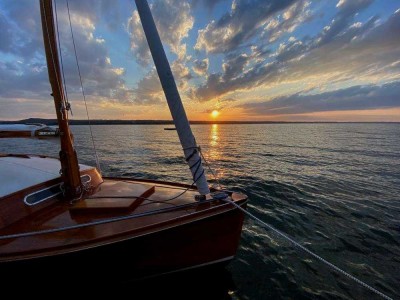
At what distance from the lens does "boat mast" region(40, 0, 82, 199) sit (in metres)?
5.80

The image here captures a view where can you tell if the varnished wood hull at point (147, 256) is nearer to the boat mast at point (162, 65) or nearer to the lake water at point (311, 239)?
the lake water at point (311, 239)

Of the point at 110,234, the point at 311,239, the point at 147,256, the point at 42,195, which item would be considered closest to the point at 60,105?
the point at 42,195

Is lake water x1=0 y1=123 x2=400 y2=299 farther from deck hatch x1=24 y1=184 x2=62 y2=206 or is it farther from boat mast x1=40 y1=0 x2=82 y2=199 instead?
deck hatch x1=24 y1=184 x2=62 y2=206

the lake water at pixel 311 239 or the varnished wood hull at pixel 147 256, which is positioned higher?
the varnished wood hull at pixel 147 256

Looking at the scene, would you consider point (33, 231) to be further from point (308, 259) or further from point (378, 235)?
point (378, 235)

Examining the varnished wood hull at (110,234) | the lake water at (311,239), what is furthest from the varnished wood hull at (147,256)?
the lake water at (311,239)

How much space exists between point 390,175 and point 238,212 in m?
18.4

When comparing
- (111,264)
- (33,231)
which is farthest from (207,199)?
(33,231)

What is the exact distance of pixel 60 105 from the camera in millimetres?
6086

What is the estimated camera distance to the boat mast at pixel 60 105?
580 centimetres

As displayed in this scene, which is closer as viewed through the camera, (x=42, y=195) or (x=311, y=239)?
(x=42, y=195)

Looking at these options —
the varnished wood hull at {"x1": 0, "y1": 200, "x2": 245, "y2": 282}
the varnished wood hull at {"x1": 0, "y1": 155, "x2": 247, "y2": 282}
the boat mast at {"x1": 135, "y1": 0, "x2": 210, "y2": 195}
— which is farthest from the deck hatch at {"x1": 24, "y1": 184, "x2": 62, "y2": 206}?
the boat mast at {"x1": 135, "y1": 0, "x2": 210, "y2": 195}

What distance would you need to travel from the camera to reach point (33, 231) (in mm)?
5207

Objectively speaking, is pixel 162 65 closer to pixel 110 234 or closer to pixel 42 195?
pixel 110 234
